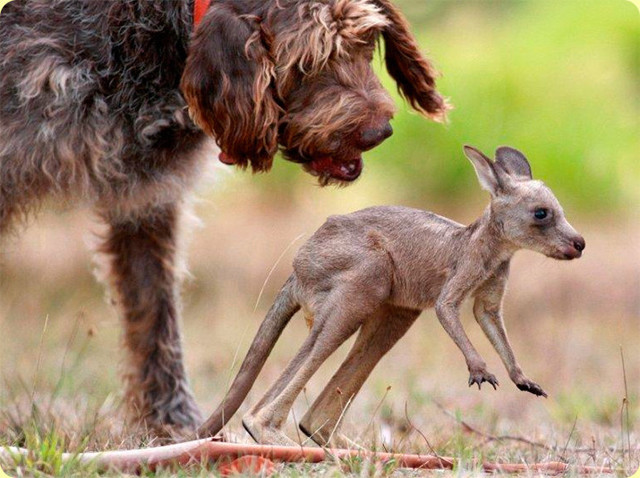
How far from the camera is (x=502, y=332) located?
13.5 feet

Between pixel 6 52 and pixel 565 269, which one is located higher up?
pixel 6 52

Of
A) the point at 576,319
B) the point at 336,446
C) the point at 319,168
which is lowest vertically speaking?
the point at 576,319

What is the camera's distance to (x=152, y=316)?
21.0 ft

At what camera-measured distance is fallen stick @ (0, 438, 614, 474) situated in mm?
4148

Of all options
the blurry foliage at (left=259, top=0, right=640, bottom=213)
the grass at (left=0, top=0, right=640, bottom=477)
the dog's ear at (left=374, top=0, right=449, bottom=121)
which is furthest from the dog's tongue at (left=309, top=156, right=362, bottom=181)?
the blurry foliage at (left=259, top=0, right=640, bottom=213)

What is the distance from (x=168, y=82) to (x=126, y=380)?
6.56 ft

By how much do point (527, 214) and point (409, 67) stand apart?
1308mm

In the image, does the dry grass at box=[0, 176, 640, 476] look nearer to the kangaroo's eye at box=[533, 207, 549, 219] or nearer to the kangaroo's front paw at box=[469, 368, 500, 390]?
the kangaroo's front paw at box=[469, 368, 500, 390]

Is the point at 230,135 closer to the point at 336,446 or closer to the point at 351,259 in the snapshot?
the point at 351,259

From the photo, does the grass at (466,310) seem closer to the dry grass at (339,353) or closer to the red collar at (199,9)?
the dry grass at (339,353)

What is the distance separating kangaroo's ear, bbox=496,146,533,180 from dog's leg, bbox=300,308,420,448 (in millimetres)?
651

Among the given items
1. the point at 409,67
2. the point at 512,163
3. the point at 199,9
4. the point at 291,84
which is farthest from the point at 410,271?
the point at 199,9

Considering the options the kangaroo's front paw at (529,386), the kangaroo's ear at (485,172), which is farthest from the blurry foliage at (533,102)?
the kangaroo's front paw at (529,386)

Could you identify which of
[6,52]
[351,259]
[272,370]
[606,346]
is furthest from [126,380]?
[606,346]
